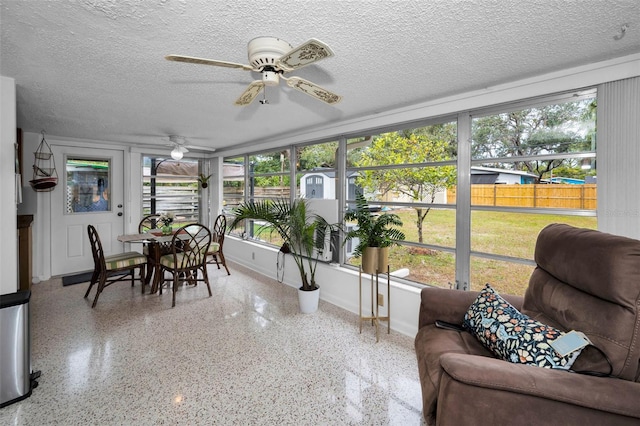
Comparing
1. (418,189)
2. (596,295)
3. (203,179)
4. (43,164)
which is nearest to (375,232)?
(418,189)

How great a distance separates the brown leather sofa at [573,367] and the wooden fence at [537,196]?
0.62 metres

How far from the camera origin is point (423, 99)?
268cm

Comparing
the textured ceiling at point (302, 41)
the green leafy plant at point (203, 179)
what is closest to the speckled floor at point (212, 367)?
the textured ceiling at point (302, 41)

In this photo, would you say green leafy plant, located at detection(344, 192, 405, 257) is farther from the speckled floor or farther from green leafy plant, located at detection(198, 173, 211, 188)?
green leafy plant, located at detection(198, 173, 211, 188)

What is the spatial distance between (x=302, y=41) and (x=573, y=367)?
2.09 m

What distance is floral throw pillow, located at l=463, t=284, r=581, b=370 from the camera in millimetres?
1286

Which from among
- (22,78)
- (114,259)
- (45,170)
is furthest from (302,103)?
(45,170)

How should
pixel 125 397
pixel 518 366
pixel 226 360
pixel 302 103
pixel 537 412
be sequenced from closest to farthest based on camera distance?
1. pixel 537 412
2. pixel 518 366
3. pixel 125 397
4. pixel 226 360
5. pixel 302 103

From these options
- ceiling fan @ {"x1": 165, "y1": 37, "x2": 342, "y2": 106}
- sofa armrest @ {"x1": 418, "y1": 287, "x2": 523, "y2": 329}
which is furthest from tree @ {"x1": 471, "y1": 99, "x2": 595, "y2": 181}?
ceiling fan @ {"x1": 165, "y1": 37, "x2": 342, "y2": 106}

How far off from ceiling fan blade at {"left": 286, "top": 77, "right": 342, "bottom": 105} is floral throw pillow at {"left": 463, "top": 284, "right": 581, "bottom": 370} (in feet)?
5.07

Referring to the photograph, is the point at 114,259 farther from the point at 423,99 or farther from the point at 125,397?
the point at 423,99

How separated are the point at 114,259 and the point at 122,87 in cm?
220

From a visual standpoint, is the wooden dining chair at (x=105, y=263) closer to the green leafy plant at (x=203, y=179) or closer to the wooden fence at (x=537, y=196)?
the green leafy plant at (x=203, y=179)

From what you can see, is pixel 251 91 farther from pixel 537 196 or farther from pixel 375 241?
pixel 537 196
